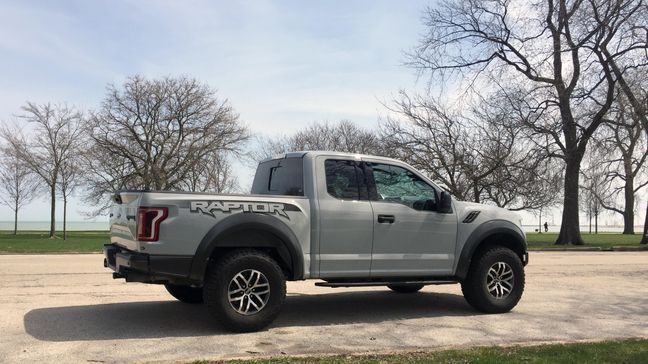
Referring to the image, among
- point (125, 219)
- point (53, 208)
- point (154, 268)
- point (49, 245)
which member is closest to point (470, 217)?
point (154, 268)

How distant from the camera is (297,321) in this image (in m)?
7.54

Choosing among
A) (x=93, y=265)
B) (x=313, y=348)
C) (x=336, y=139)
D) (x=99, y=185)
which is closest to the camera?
(x=313, y=348)

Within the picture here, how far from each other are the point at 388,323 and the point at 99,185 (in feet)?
116

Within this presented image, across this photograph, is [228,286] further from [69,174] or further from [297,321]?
[69,174]

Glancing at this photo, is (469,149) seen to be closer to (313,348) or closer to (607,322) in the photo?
(607,322)

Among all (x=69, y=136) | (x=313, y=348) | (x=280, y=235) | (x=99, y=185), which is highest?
A: (x=69, y=136)

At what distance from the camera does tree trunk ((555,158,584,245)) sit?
34.3m

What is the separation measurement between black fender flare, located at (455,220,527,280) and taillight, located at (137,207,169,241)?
401 centimetres

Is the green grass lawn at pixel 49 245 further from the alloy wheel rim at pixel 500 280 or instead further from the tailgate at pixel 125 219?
the alloy wheel rim at pixel 500 280

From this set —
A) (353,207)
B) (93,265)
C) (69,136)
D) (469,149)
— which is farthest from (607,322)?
(69,136)

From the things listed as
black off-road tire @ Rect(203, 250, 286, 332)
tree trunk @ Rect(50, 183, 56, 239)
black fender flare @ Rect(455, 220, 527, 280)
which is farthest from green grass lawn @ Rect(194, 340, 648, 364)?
tree trunk @ Rect(50, 183, 56, 239)

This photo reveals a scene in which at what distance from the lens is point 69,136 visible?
39906 millimetres

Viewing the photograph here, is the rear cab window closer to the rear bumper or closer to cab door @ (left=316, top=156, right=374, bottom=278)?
cab door @ (left=316, top=156, right=374, bottom=278)

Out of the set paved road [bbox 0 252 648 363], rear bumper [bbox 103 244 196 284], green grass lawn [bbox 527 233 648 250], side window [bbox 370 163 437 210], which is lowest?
paved road [bbox 0 252 648 363]
